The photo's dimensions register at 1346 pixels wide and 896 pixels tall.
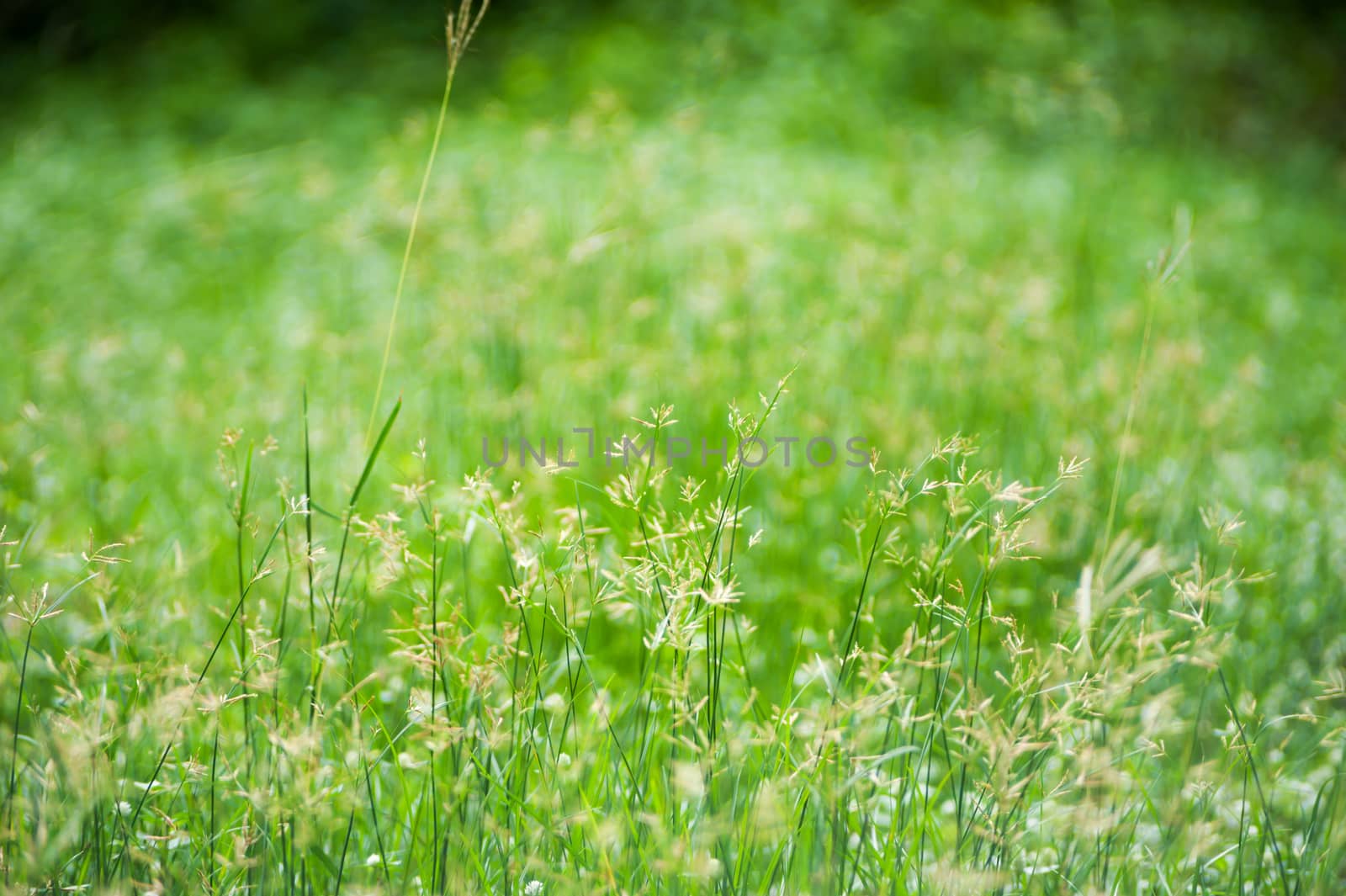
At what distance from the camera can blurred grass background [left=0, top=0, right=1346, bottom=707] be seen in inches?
98.9

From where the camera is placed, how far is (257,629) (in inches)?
47.9

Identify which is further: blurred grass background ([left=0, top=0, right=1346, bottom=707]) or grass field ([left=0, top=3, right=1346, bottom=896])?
blurred grass background ([left=0, top=0, right=1346, bottom=707])

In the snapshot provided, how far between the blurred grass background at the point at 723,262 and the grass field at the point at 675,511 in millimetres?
34

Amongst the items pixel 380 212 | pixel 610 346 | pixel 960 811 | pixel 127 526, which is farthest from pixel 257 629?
pixel 380 212

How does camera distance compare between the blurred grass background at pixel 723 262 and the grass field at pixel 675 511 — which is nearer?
the grass field at pixel 675 511

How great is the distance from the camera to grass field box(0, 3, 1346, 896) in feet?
4.03

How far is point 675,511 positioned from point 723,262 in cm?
278

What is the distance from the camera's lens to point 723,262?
13.4 feet

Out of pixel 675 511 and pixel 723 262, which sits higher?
pixel 675 511

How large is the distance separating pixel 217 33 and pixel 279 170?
416 centimetres

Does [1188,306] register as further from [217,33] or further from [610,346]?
[217,33]

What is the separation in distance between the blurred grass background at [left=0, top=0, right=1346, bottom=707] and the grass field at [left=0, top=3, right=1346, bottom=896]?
0.03 m

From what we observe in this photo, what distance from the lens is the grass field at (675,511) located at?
123cm

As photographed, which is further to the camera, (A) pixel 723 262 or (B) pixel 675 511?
(A) pixel 723 262
